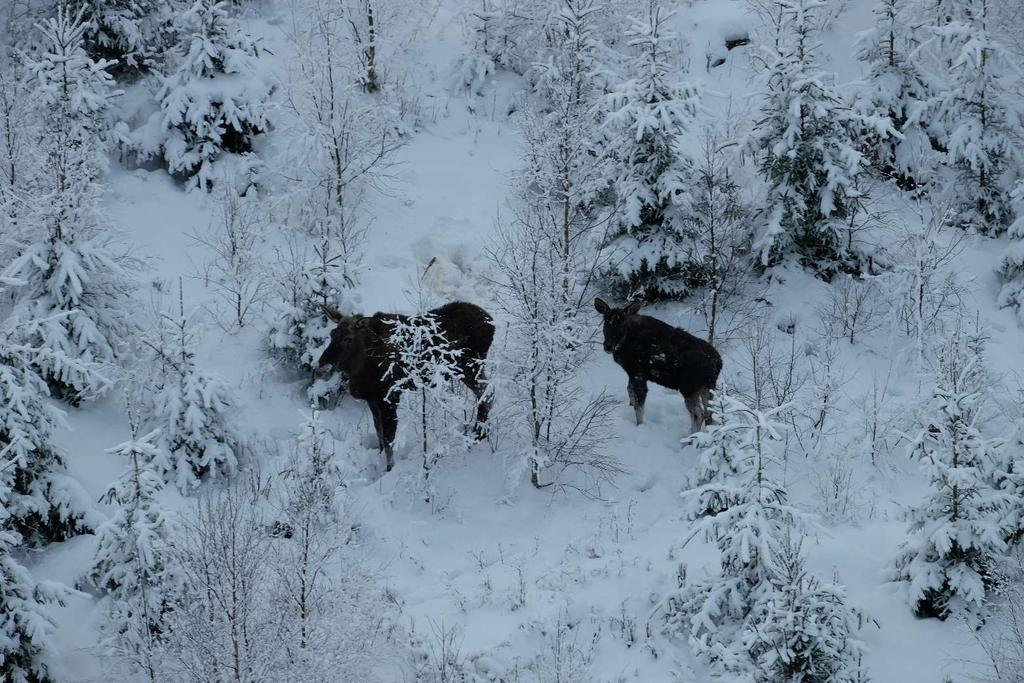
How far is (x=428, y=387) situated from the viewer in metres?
12.8

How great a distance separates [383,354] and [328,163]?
16.5 ft

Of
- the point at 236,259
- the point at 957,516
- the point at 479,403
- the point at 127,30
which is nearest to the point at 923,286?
the point at 957,516

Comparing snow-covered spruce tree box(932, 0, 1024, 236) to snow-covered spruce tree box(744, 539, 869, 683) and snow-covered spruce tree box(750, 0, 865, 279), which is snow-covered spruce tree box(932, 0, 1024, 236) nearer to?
snow-covered spruce tree box(750, 0, 865, 279)

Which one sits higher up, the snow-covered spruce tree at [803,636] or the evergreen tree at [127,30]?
the evergreen tree at [127,30]

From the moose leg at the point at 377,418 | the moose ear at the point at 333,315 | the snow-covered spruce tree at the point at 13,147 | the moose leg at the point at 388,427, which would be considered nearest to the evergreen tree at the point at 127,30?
the snow-covered spruce tree at the point at 13,147

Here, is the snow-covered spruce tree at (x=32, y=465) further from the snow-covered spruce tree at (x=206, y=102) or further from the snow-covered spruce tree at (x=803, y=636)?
the snow-covered spruce tree at (x=803, y=636)

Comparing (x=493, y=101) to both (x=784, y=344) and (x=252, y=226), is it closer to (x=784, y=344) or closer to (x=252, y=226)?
(x=252, y=226)

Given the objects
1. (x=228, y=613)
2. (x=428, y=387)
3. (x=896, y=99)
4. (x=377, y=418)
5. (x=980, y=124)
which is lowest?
(x=377, y=418)

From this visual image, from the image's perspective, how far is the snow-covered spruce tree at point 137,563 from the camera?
956cm

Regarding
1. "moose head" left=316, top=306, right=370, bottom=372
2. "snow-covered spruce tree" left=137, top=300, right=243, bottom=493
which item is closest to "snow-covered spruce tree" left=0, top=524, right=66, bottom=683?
"snow-covered spruce tree" left=137, top=300, right=243, bottom=493

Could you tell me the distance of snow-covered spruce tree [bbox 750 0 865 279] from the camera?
1513cm

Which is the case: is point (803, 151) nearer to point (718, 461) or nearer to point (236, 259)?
point (718, 461)

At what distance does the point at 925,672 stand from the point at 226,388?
28.8 feet

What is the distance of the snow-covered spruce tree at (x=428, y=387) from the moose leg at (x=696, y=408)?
3.01 meters
